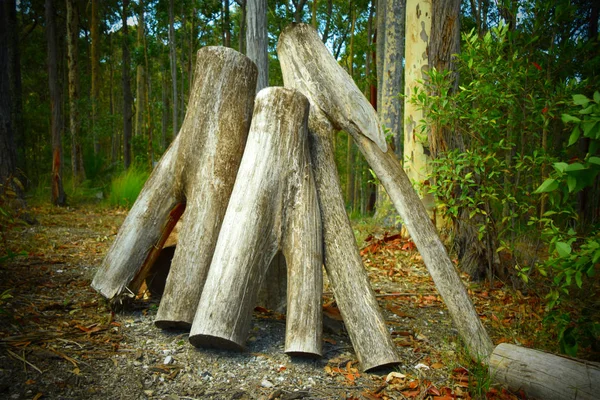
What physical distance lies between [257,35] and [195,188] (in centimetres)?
262

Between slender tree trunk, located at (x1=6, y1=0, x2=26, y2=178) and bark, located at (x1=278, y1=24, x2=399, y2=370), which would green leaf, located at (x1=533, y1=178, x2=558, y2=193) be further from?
slender tree trunk, located at (x1=6, y1=0, x2=26, y2=178)

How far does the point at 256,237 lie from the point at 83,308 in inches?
61.9

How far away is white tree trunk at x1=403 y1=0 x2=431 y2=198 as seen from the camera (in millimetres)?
5742

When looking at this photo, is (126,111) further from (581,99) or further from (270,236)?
(581,99)

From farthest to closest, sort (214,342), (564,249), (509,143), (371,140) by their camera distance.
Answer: (509,143) < (371,140) < (214,342) < (564,249)

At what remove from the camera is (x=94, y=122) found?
1482cm

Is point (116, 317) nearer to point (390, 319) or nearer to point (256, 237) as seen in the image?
point (256, 237)

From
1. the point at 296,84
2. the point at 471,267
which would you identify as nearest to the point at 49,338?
the point at 296,84

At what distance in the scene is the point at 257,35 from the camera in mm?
5012

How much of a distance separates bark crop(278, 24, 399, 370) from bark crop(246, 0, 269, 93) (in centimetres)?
141

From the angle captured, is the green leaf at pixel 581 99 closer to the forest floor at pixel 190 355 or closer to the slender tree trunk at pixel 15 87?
the forest floor at pixel 190 355

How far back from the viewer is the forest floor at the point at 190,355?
2.41 metres

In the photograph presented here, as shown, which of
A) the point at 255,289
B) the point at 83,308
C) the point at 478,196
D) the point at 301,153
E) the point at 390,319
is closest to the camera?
the point at 255,289

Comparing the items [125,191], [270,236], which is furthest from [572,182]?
[125,191]
